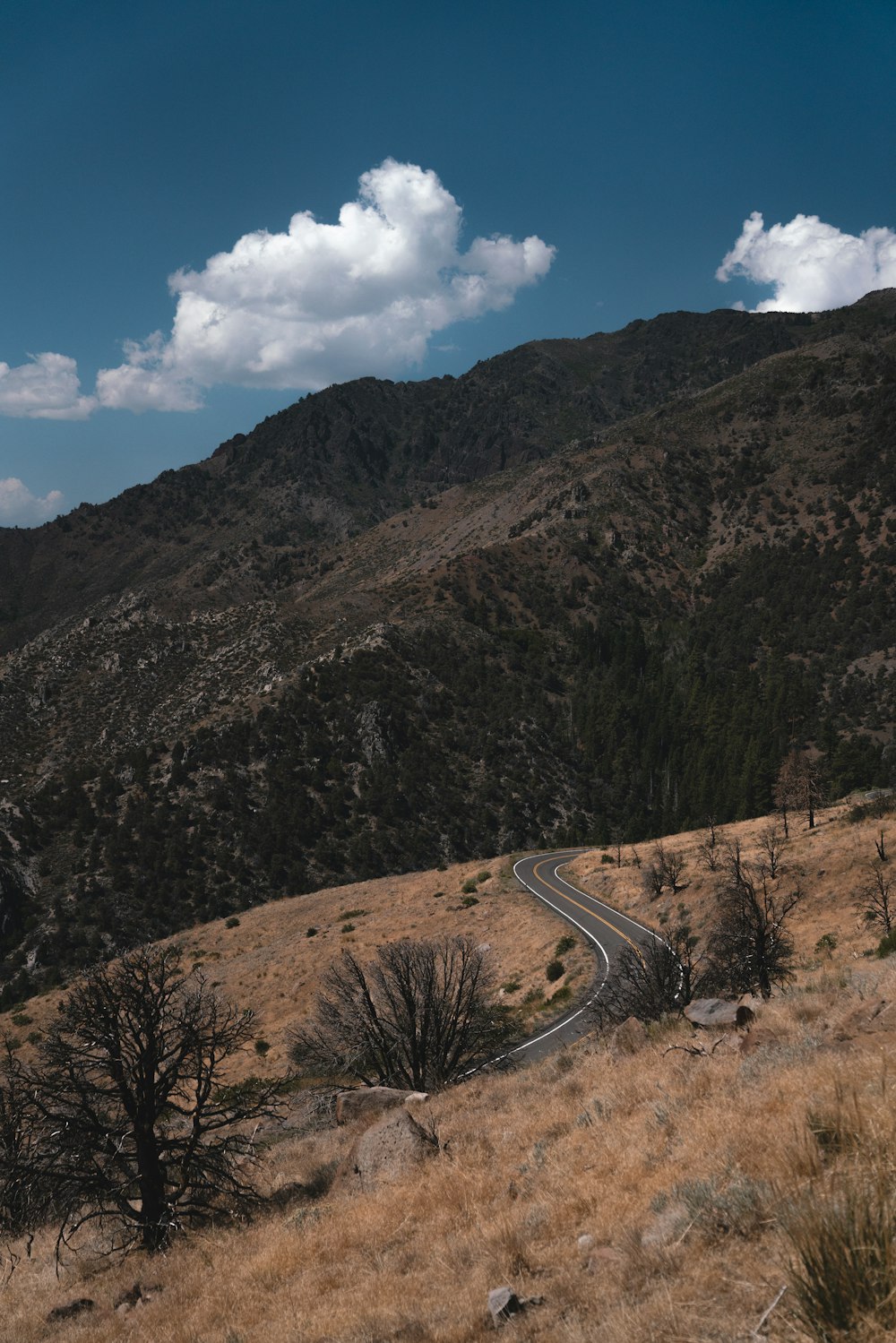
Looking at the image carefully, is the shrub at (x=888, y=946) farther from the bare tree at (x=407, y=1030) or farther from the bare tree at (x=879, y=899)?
the bare tree at (x=407, y=1030)

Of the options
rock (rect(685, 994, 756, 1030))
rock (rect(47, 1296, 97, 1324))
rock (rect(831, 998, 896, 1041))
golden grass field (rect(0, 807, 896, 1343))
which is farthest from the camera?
rock (rect(685, 994, 756, 1030))

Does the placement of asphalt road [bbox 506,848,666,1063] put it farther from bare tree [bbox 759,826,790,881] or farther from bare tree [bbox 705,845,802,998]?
bare tree [bbox 759,826,790,881]

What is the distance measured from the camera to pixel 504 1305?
6477 millimetres

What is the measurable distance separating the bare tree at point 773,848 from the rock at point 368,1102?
27.5 m

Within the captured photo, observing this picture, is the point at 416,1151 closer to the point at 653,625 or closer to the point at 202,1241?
the point at 202,1241

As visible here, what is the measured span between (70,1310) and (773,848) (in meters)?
45.0

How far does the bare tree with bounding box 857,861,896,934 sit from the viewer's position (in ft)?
96.9

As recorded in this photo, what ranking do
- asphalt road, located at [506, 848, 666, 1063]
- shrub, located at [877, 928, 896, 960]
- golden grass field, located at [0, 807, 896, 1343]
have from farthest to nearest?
1. asphalt road, located at [506, 848, 666, 1063]
2. shrub, located at [877, 928, 896, 960]
3. golden grass field, located at [0, 807, 896, 1343]

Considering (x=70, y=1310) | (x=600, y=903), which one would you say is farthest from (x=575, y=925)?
(x=70, y=1310)

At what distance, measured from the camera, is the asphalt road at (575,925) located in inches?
1126

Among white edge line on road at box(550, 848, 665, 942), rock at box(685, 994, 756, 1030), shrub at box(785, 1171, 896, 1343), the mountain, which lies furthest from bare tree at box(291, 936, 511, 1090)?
the mountain

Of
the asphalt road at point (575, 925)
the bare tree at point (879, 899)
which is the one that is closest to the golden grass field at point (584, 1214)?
the asphalt road at point (575, 925)

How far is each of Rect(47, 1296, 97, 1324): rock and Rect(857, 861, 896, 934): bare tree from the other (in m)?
28.6

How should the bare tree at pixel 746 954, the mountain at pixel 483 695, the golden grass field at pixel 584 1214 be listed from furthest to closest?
the mountain at pixel 483 695 < the bare tree at pixel 746 954 < the golden grass field at pixel 584 1214
